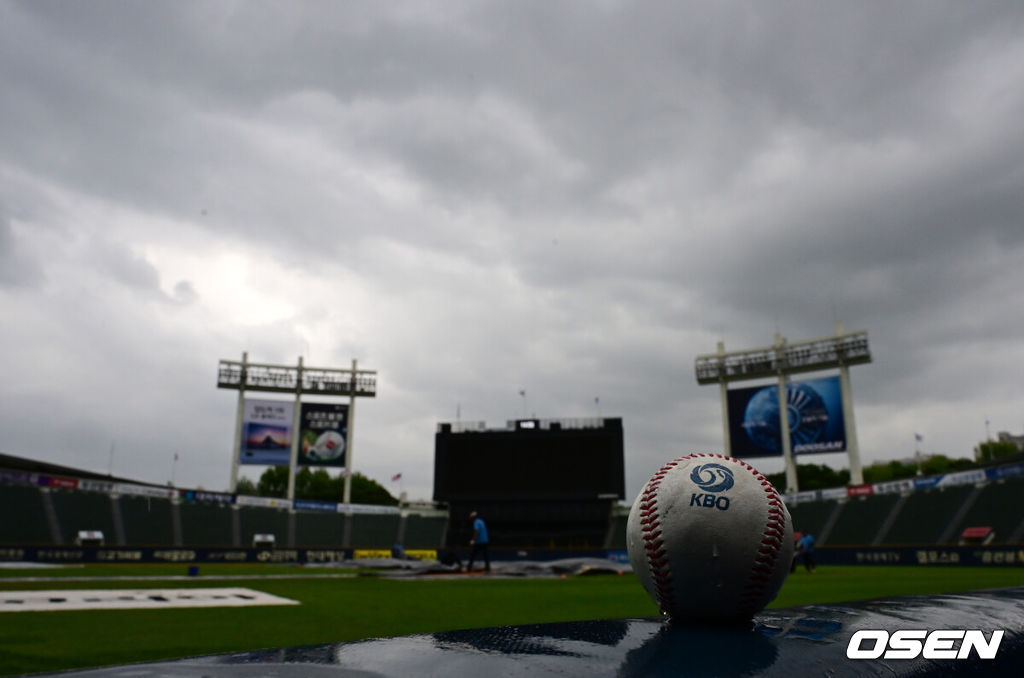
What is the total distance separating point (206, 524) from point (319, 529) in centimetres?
656

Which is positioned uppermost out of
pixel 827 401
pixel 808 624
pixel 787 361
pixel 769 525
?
pixel 787 361

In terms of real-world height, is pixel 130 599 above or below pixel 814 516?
above

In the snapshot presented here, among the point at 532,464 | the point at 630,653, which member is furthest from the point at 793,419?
the point at 630,653

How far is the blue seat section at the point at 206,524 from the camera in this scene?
1410 inches

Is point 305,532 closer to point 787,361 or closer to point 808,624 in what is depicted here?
point 787,361

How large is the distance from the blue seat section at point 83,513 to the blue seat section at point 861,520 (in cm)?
3656

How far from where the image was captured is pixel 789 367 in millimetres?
39938

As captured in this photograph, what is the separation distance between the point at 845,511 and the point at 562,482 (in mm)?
16629

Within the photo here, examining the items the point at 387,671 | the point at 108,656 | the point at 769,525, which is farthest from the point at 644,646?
the point at 108,656

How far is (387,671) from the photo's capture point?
5.61 feet

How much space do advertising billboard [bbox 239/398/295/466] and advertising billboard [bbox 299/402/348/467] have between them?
0.99 meters

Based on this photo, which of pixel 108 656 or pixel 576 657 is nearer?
pixel 576 657

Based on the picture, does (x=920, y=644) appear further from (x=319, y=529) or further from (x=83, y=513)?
(x=319, y=529)

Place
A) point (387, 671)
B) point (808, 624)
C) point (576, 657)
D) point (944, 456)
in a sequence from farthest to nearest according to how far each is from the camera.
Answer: point (944, 456) < point (808, 624) < point (576, 657) < point (387, 671)
